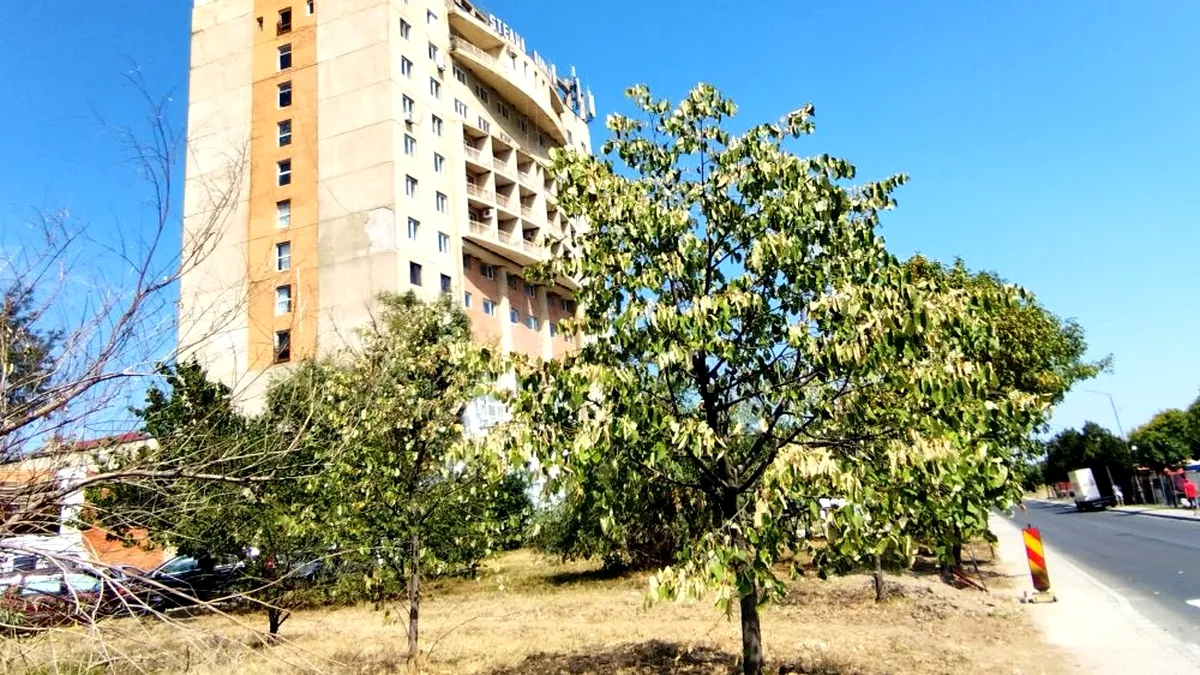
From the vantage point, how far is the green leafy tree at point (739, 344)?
17.0ft

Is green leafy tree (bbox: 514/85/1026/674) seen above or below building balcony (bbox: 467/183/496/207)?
below

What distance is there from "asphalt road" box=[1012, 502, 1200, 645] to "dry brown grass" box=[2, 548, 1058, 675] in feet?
6.54

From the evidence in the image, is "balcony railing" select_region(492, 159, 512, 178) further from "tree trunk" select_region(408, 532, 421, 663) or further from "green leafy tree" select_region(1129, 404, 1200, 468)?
"green leafy tree" select_region(1129, 404, 1200, 468)

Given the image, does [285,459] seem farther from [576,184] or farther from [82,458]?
[576,184]

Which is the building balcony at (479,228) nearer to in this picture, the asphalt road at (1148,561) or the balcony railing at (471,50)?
the balcony railing at (471,50)

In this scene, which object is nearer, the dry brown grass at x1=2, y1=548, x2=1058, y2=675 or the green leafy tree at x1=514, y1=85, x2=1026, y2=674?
the dry brown grass at x1=2, y1=548, x2=1058, y2=675

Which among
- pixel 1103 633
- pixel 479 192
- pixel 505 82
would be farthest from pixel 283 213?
pixel 1103 633

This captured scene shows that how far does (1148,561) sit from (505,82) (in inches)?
1651

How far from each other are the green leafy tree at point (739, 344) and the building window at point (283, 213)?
35502 mm

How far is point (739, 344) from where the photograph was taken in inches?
264

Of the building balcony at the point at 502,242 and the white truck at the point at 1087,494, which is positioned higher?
the building balcony at the point at 502,242

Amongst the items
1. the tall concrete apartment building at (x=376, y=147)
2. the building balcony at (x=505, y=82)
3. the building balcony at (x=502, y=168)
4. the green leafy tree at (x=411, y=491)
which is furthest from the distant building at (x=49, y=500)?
the building balcony at (x=505, y=82)

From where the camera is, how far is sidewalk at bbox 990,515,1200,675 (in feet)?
Answer: 26.1

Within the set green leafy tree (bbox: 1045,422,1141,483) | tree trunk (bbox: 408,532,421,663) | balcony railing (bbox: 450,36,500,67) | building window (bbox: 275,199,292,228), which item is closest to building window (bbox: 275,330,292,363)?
tree trunk (bbox: 408,532,421,663)
